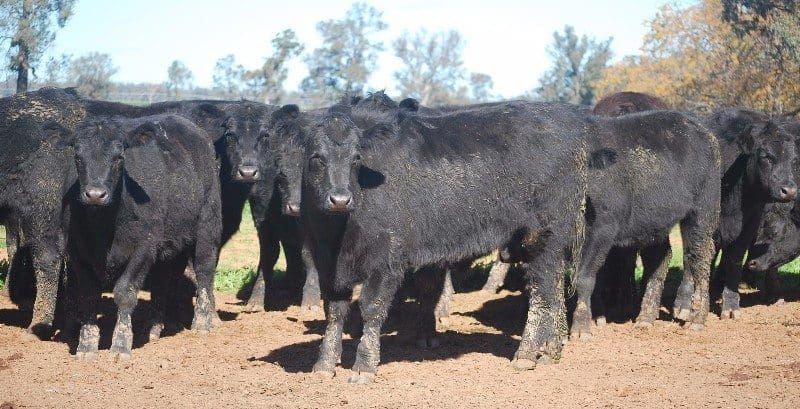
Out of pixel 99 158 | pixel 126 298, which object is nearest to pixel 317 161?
pixel 99 158

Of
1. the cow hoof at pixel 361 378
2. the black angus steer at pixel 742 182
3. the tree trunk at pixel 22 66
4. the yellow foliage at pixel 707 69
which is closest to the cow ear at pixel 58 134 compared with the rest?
the cow hoof at pixel 361 378

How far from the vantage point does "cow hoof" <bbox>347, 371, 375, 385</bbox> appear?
8102 mm

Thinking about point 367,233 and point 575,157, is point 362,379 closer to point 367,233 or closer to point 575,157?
point 367,233

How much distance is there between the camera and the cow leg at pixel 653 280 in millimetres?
11594

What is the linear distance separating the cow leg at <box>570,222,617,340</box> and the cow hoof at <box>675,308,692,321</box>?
162 cm

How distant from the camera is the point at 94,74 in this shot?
3447cm

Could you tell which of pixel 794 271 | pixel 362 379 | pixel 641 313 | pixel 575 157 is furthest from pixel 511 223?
pixel 794 271

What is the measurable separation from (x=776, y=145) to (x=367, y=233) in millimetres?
6195

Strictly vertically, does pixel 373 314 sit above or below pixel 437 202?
below

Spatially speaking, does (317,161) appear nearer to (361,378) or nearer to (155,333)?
(361,378)

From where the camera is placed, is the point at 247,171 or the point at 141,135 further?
the point at 247,171

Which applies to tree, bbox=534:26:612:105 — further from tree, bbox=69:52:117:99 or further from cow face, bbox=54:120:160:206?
cow face, bbox=54:120:160:206

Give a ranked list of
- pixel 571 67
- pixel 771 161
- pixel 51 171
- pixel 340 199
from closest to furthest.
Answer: pixel 340 199 → pixel 51 171 → pixel 771 161 → pixel 571 67

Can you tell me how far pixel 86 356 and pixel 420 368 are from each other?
3.01 meters
